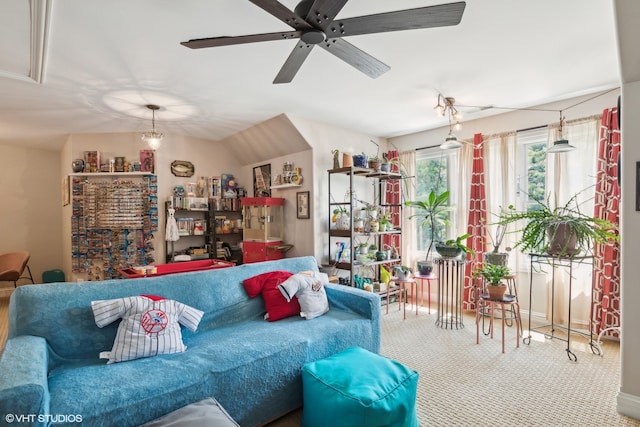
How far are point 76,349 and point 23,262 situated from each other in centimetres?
437

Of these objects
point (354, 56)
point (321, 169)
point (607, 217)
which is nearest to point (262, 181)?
point (321, 169)

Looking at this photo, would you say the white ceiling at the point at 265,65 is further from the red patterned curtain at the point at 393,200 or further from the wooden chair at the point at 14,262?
the wooden chair at the point at 14,262

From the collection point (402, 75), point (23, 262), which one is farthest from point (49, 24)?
point (23, 262)

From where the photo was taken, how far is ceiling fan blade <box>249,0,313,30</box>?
149 cm

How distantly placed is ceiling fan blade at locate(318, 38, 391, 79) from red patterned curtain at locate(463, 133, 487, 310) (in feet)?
8.23

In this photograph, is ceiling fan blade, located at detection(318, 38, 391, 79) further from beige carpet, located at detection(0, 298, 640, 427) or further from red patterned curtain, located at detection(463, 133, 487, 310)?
red patterned curtain, located at detection(463, 133, 487, 310)

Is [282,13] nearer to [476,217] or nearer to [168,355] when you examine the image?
[168,355]

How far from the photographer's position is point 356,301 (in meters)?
2.64

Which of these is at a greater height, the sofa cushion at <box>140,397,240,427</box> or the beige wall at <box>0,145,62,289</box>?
the beige wall at <box>0,145,62,289</box>

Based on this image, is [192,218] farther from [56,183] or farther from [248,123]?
[56,183]

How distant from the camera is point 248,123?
14.7 ft

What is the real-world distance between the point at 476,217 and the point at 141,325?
388 centimetres

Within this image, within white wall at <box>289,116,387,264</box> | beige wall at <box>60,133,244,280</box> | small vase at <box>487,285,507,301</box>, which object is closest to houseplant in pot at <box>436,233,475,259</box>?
small vase at <box>487,285,507,301</box>

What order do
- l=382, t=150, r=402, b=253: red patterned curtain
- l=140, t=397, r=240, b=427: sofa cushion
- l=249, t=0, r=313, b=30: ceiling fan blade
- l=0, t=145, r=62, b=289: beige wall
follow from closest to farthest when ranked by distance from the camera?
l=140, t=397, r=240, b=427: sofa cushion < l=249, t=0, r=313, b=30: ceiling fan blade < l=382, t=150, r=402, b=253: red patterned curtain < l=0, t=145, r=62, b=289: beige wall
